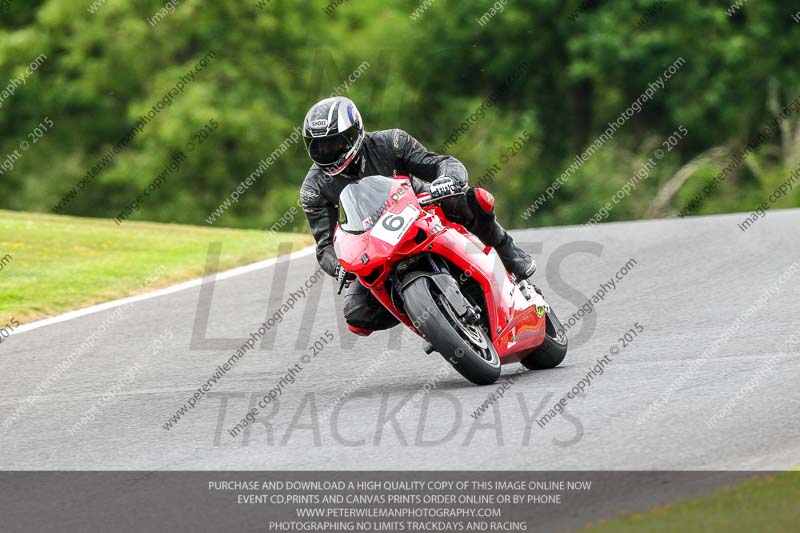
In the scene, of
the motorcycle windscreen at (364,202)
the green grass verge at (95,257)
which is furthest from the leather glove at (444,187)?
the green grass verge at (95,257)

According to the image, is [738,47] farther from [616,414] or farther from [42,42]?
[616,414]

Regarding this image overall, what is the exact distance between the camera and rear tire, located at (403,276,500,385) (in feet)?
23.6

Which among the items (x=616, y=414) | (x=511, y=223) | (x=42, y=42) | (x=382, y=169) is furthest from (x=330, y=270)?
(x=42, y=42)

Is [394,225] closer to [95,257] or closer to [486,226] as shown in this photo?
[486,226]

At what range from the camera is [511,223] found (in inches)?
1308

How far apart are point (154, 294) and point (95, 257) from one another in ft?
10.2

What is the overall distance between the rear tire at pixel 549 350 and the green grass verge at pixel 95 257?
5365mm

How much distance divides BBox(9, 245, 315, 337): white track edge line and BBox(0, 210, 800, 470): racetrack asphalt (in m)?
0.20

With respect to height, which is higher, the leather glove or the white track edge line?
the leather glove

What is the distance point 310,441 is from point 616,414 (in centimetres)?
165

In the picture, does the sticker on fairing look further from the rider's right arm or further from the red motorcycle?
the rider's right arm

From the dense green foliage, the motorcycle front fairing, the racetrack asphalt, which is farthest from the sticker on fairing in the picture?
the dense green foliage

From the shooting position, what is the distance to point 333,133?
7586mm
